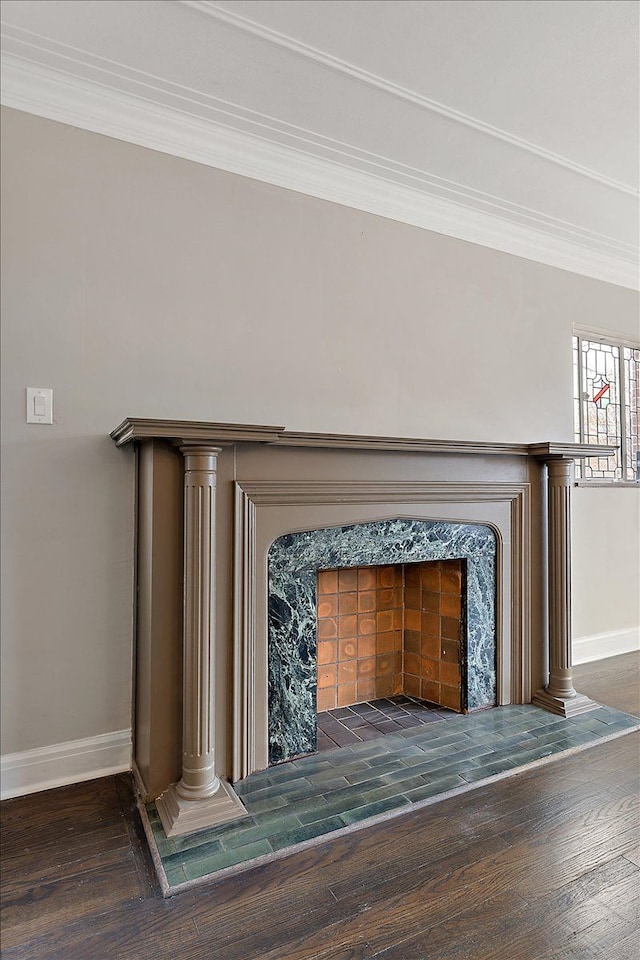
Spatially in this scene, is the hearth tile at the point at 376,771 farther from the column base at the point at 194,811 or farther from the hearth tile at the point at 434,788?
Answer: the column base at the point at 194,811

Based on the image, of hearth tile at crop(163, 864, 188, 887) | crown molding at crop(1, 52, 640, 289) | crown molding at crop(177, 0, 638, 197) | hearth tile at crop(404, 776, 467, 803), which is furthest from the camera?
crown molding at crop(1, 52, 640, 289)

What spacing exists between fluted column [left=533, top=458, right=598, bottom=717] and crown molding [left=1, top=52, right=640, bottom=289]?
4.54ft

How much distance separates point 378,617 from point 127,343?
176cm

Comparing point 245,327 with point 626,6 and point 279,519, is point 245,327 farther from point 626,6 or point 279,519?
point 626,6

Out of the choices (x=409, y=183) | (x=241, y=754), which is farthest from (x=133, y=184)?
(x=241, y=754)

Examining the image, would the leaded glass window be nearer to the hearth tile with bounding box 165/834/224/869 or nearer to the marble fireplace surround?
the marble fireplace surround

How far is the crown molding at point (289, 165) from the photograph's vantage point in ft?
6.52

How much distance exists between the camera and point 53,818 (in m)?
1.78

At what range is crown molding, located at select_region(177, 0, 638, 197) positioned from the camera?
5.78 ft

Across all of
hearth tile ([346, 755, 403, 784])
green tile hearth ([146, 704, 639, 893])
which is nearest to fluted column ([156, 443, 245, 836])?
green tile hearth ([146, 704, 639, 893])

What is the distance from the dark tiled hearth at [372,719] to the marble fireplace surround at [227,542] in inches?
14.7

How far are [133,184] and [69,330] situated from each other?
2.14ft

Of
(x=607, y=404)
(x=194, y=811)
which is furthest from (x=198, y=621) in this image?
(x=607, y=404)

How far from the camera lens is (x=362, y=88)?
6.86ft
